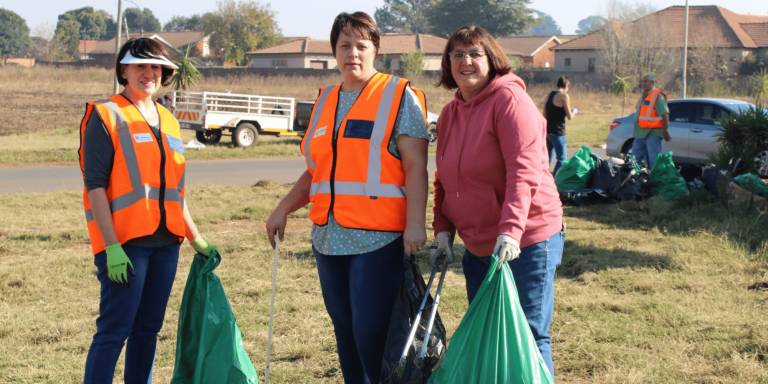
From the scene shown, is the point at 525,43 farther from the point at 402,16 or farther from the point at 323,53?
the point at 402,16

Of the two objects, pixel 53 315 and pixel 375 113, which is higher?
pixel 375 113

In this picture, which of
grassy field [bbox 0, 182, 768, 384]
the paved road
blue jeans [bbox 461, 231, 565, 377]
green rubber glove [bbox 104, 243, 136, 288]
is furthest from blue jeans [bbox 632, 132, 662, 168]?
green rubber glove [bbox 104, 243, 136, 288]

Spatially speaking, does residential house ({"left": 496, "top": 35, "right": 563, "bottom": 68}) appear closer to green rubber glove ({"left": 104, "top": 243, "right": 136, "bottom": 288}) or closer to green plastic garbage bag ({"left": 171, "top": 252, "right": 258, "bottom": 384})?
green plastic garbage bag ({"left": 171, "top": 252, "right": 258, "bottom": 384})

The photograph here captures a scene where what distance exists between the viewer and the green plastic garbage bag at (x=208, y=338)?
2.84m

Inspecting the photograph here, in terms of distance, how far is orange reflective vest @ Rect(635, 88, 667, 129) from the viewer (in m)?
9.34

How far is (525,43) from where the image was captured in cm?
7688

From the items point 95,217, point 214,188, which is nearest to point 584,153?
point 214,188

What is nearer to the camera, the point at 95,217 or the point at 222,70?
the point at 95,217

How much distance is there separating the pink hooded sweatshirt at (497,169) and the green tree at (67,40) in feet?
282

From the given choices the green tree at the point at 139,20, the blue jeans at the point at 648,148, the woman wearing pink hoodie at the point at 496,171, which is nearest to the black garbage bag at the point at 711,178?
the blue jeans at the point at 648,148

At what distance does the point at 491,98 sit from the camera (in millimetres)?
2521

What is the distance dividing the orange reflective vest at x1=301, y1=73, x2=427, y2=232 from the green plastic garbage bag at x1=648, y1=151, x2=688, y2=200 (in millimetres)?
6623

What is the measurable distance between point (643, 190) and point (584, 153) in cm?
95

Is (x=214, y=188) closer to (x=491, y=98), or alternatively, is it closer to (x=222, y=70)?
(x=491, y=98)
